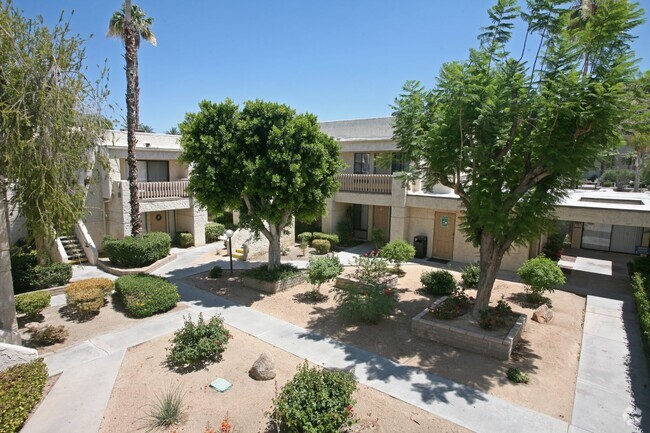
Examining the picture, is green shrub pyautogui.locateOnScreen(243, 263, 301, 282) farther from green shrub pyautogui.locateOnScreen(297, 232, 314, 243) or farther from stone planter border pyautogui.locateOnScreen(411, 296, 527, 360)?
stone planter border pyautogui.locateOnScreen(411, 296, 527, 360)

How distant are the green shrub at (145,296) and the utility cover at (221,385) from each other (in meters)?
4.65

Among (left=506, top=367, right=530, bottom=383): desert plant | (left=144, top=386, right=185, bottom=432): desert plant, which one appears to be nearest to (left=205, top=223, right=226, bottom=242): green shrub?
(left=144, top=386, right=185, bottom=432): desert plant

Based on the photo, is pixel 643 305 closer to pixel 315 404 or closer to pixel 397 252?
pixel 397 252

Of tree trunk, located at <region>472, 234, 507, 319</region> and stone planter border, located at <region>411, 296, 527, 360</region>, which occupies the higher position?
tree trunk, located at <region>472, 234, 507, 319</region>

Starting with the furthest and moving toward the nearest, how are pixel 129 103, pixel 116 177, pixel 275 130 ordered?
1. pixel 116 177
2. pixel 129 103
3. pixel 275 130

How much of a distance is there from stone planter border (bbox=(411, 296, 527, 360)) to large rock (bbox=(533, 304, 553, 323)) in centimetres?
108

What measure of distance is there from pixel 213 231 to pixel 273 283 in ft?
33.0

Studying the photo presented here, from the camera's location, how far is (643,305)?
926 cm

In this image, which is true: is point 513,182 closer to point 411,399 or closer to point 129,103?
point 411,399

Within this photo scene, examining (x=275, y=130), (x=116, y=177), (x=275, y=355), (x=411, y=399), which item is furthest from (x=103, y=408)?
(x=116, y=177)

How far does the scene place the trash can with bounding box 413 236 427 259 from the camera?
1848cm

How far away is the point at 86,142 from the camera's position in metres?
8.45

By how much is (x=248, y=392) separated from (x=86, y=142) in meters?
6.71

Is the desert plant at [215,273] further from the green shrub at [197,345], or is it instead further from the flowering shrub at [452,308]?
the flowering shrub at [452,308]
